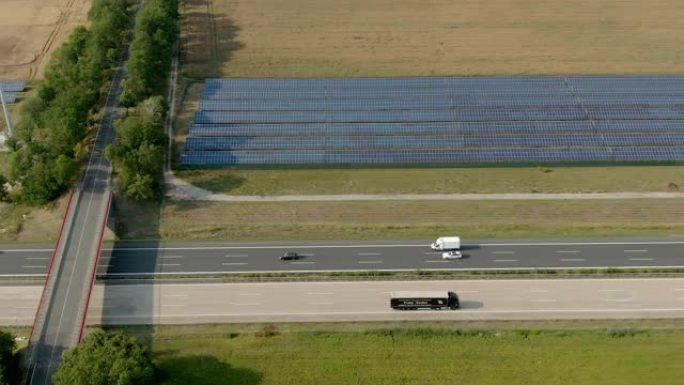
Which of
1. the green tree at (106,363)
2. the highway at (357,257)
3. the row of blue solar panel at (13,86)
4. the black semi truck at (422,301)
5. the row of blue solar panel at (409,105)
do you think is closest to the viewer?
the green tree at (106,363)

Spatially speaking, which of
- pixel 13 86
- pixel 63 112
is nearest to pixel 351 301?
pixel 63 112

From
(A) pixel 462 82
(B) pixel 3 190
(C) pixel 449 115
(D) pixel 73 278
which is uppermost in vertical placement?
(A) pixel 462 82

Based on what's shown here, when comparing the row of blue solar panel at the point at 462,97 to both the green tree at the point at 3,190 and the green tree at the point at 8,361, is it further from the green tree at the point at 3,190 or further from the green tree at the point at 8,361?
the green tree at the point at 8,361

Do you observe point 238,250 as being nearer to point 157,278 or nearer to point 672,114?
point 157,278

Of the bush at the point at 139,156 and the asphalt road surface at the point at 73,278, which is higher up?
the bush at the point at 139,156

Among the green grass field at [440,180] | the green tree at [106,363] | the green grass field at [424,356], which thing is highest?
the green grass field at [440,180]

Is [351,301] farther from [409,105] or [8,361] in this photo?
[409,105]

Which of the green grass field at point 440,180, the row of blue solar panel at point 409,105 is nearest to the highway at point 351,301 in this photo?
the green grass field at point 440,180
